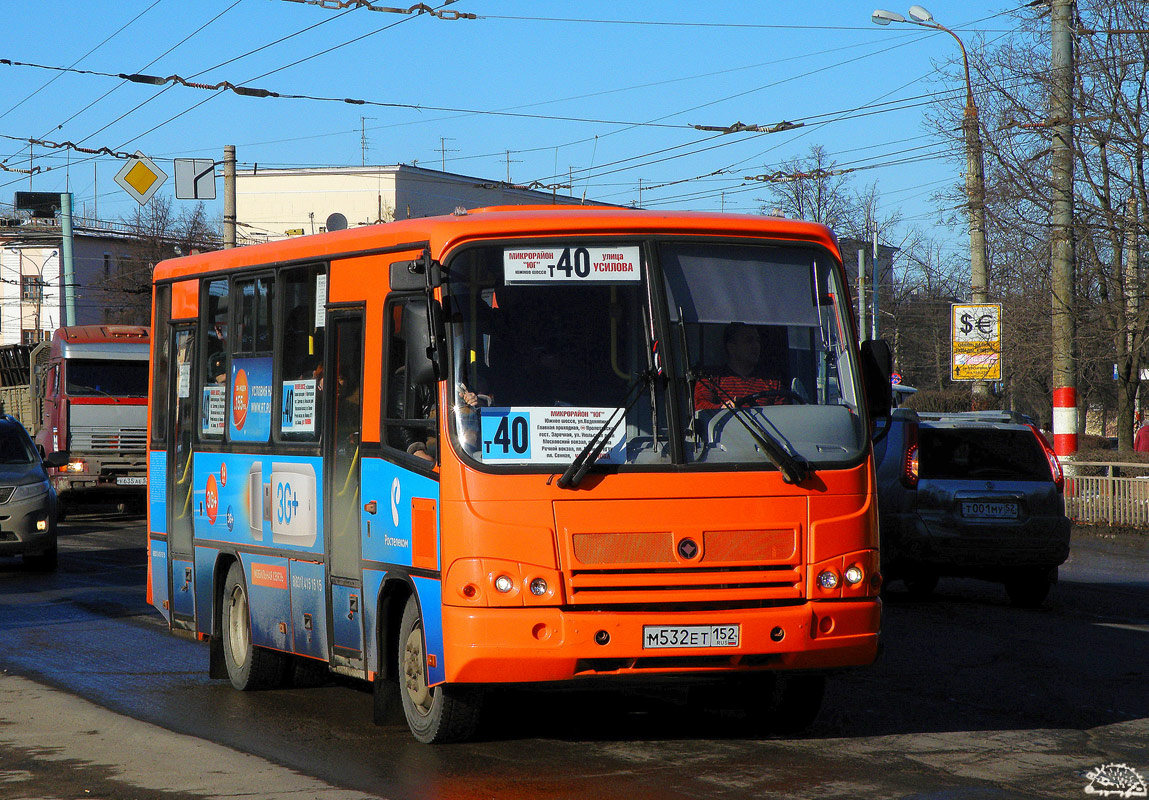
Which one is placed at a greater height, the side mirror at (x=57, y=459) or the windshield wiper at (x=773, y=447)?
the windshield wiper at (x=773, y=447)

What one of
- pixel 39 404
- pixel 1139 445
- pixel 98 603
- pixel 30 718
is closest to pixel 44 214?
pixel 39 404

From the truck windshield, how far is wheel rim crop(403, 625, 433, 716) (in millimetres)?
21739

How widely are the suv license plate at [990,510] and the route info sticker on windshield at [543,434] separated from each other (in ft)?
24.0

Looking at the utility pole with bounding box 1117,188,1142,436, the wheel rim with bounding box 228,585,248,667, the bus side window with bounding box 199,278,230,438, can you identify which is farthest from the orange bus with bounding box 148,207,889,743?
the utility pole with bounding box 1117,188,1142,436

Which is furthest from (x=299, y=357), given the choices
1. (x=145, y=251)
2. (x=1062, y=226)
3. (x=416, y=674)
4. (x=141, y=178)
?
(x=145, y=251)

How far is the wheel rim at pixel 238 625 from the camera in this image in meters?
9.92

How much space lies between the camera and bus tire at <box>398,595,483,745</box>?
7625 mm

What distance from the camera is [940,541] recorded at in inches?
546

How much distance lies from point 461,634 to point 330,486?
1.84m

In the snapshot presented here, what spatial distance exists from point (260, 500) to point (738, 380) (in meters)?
3.39

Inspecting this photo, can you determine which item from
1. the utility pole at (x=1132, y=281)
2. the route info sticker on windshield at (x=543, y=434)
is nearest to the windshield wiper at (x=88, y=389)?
the utility pole at (x=1132, y=281)

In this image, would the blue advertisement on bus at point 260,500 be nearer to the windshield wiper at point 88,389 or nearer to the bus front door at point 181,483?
the bus front door at point 181,483

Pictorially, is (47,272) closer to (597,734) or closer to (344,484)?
(344,484)

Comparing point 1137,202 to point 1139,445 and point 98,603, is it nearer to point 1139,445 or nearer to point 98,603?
point 1139,445
